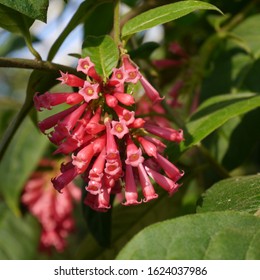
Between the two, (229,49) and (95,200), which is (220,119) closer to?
(95,200)

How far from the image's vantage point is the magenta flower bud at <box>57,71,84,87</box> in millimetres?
1165

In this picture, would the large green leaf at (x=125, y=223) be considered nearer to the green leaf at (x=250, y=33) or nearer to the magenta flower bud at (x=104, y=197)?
the green leaf at (x=250, y=33)

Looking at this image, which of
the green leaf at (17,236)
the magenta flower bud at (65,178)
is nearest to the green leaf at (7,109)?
the green leaf at (17,236)

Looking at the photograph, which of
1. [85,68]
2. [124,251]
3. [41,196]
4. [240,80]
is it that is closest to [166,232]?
[124,251]

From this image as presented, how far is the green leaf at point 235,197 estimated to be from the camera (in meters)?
1.13

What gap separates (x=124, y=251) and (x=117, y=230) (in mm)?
1060

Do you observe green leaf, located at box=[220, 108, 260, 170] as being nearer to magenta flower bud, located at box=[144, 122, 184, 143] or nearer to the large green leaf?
the large green leaf

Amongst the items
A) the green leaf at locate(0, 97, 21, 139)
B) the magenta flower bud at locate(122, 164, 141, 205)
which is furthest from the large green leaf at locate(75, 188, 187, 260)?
the green leaf at locate(0, 97, 21, 139)

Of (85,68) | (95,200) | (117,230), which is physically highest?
(85,68)

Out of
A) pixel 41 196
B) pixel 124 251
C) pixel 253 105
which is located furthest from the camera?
pixel 41 196

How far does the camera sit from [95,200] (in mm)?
1235

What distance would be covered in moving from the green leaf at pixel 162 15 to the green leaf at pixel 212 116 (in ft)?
0.94

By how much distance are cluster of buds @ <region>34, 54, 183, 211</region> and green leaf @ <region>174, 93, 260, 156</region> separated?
0.45 ft

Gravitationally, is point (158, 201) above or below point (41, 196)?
above
